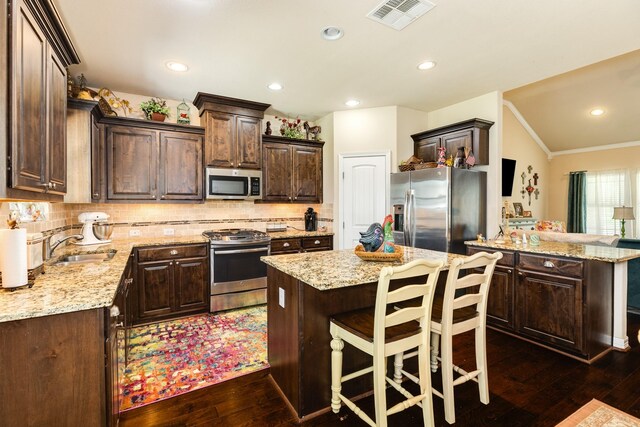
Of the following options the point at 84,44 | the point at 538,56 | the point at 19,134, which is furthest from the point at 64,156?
the point at 538,56

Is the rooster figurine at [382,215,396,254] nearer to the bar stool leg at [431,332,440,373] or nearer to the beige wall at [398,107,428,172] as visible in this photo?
the bar stool leg at [431,332,440,373]

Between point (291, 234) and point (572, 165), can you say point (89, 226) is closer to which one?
point (291, 234)

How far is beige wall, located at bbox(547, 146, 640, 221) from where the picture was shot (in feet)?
21.6

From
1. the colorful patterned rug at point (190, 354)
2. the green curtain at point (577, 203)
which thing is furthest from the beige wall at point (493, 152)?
the green curtain at point (577, 203)

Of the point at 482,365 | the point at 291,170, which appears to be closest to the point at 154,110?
the point at 291,170

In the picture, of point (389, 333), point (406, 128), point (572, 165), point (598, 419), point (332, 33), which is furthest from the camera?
point (572, 165)

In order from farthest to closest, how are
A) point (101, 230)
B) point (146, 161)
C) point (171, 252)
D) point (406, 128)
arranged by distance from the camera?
point (406, 128)
point (146, 161)
point (171, 252)
point (101, 230)

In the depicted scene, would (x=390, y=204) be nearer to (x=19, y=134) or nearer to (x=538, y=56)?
(x=538, y=56)

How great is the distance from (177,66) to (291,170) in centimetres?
200

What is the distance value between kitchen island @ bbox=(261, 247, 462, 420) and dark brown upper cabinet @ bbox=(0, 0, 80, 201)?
1.35 metres

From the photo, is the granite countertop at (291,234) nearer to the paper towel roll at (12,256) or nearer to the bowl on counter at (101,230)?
the bowl on counter at (101,230)

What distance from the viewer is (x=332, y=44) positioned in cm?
272

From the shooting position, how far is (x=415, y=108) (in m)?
4.55

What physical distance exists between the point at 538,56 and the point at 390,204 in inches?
86.8
